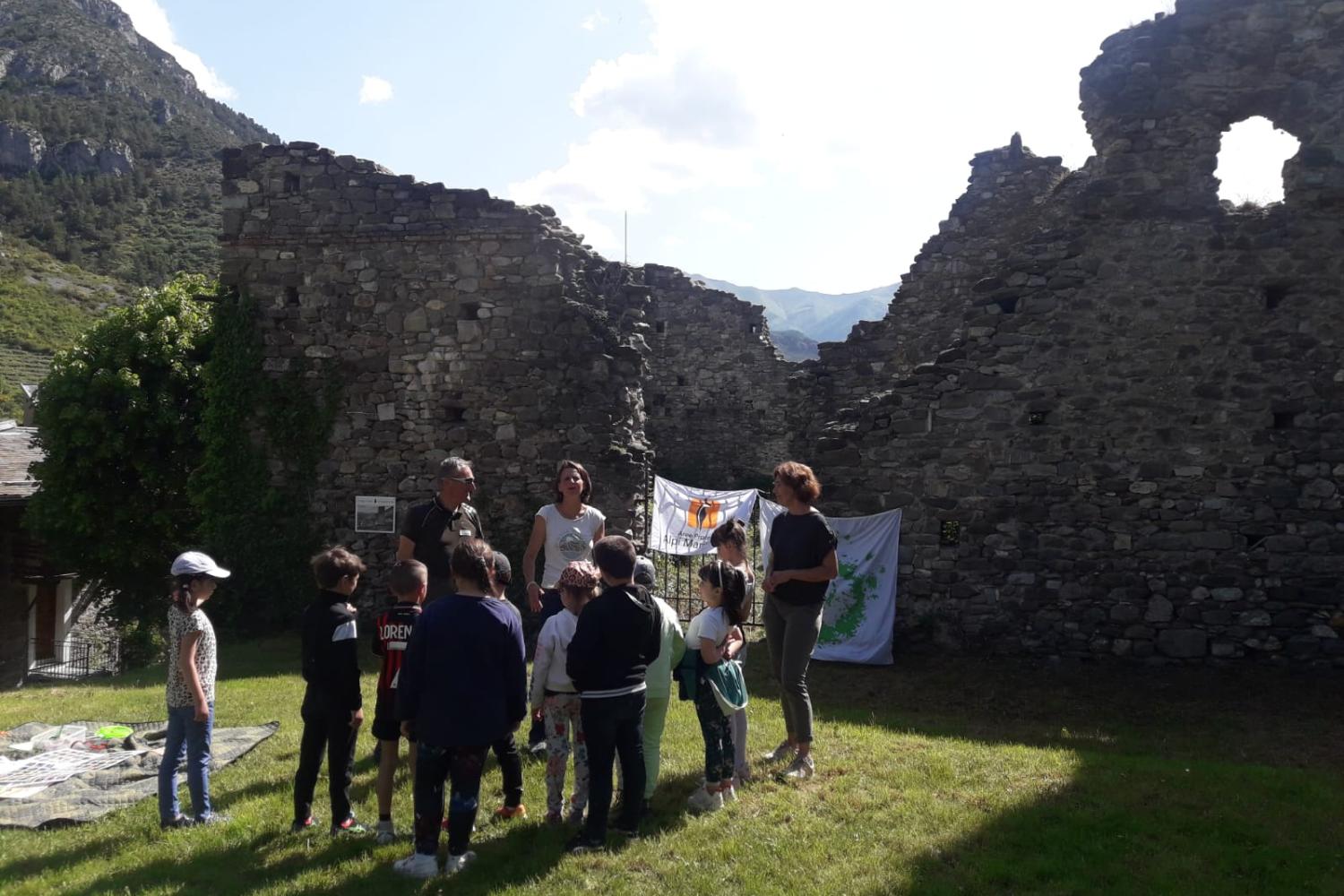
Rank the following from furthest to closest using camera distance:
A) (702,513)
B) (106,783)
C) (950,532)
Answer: (702,513) → (950,532) → (106,783)

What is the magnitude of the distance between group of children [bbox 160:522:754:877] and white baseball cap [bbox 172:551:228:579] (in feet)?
0.04

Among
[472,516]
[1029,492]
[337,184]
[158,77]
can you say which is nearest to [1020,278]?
[1029,492]

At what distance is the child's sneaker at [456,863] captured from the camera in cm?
472

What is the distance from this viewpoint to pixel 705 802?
5535mm

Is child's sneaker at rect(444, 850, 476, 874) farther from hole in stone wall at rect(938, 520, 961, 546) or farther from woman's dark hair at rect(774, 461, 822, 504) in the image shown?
hole in stone wall at rect(938, 520, 961, 546)

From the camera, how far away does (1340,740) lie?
7.78 metres

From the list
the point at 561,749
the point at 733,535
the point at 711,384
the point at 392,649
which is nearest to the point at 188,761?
the point at 392,649

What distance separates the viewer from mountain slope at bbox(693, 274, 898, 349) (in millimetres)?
71713

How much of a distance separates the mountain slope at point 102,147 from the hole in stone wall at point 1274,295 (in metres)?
54.6

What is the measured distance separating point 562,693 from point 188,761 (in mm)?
2368

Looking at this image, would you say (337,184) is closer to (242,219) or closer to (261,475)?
(242,219)

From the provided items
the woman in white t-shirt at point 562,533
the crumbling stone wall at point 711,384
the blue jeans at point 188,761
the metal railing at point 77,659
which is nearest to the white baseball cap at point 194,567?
the blue jeans at point 188,761

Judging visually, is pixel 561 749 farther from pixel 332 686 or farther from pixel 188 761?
pixel 188 761

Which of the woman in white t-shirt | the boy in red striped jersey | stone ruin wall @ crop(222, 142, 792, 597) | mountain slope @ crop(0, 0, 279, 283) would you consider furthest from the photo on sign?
mountain slope @ crop(0, 0, 279, 283)
